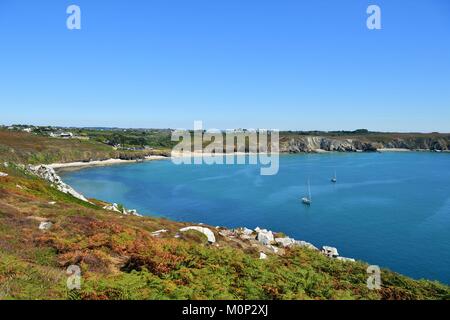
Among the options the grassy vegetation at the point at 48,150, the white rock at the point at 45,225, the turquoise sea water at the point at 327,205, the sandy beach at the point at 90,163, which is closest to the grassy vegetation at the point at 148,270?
the white rock at the point at 45,225

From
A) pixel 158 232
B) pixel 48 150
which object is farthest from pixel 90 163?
pixel 158 232

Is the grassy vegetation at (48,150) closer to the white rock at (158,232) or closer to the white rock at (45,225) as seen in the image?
the white rock at (45,225)

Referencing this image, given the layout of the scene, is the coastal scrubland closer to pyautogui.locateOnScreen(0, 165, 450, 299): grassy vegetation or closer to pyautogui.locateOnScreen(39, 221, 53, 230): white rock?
pyautogui.locateOnScreen(0, 165, 450, 299): grassy vegetation

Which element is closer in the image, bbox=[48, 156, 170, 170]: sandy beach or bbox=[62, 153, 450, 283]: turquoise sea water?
bbox=[62, 153, 450, 283]: turquoise sea water

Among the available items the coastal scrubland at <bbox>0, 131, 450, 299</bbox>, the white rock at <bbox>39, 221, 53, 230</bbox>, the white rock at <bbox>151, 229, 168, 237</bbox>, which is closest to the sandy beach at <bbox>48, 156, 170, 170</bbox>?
the coastal scrubland at <bbox>0, 131, 450, 299</bbox>
